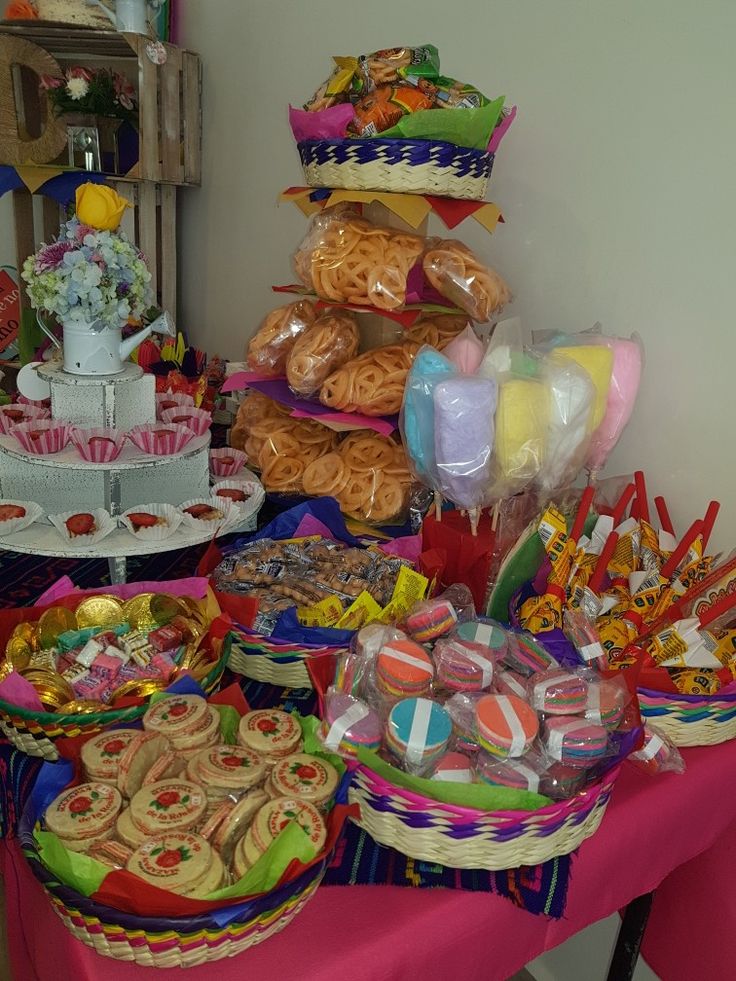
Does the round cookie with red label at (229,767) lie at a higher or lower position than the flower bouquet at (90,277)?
lower

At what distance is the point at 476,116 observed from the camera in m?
1.20

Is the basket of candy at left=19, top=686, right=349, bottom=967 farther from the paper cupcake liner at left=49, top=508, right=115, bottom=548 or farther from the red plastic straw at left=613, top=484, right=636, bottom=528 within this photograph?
the red plastic straw at left=613, top=484, right=636, bottom=528

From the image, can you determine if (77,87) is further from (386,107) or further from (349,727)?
(349,727)

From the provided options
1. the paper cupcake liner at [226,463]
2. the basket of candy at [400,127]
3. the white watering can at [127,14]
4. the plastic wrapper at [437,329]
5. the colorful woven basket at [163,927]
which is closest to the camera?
the colorful woven basket at [163,927]

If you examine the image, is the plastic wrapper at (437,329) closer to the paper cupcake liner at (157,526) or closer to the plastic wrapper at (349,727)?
the paper cupcake liner at (157,526)

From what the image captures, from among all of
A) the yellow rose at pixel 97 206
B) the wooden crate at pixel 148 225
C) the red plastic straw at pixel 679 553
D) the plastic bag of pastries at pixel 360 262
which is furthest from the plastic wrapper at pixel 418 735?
the wooden crate at pixel 148 225

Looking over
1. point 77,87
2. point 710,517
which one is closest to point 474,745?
point 710,517

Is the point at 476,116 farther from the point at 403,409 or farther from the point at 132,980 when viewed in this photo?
the point at 132,980

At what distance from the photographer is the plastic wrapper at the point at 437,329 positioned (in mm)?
1430

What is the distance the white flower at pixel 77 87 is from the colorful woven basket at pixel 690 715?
2.38 meters

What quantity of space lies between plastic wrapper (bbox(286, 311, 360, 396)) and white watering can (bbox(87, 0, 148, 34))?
1500mm

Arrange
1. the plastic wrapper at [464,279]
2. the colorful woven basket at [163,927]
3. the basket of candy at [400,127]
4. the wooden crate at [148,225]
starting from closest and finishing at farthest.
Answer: the colorful woven basket at [163,927]
the basket of candy at [400,127]
the plastic wrapper at [464,279]
the wooden crate at [148,225]

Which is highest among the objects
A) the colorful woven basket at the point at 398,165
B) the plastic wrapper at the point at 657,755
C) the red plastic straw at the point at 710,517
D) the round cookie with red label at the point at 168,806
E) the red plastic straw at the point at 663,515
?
the colorful woven basket at the point at 398,165

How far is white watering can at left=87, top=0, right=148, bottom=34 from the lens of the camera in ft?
7.52
